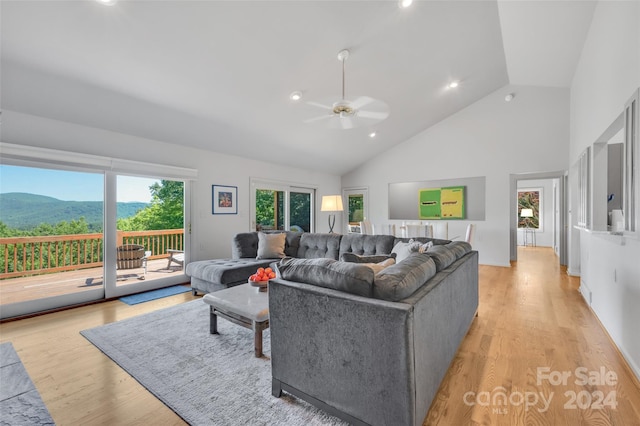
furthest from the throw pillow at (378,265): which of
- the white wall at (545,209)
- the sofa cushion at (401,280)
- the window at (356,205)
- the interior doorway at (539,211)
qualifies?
the white wall at (545,209)

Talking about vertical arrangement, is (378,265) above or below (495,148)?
below

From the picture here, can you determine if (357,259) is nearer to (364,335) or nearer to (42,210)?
(364,335)

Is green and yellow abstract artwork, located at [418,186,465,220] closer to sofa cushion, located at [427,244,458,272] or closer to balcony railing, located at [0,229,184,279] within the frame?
sofa cushion, located at [427,244,458,272]

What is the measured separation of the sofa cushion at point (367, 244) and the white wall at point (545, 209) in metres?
7.38

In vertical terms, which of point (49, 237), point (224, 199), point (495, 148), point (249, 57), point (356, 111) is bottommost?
point (49, 237)

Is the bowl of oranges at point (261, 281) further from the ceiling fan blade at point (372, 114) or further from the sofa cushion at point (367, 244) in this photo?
the ceiling fan blade at point (372, 114)

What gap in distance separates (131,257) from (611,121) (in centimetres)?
575

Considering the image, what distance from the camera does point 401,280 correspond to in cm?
142

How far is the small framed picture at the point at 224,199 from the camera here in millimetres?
5059

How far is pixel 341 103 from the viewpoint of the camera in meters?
2.63

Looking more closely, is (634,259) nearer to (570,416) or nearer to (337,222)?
(570,416)

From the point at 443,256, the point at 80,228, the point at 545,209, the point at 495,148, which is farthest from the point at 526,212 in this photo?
the point at 80,228

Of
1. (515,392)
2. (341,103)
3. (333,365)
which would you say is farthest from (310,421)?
(341,103)

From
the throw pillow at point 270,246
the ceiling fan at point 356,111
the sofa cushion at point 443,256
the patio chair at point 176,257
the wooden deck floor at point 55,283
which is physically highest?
the ceiling fan at point 356,111
